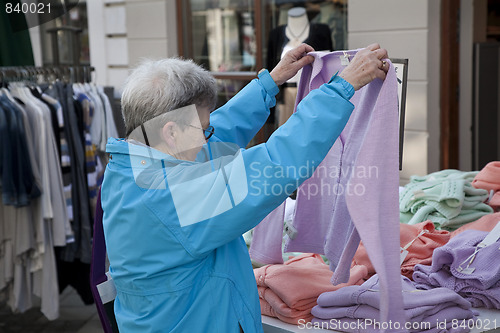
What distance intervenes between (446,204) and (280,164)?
124 cm

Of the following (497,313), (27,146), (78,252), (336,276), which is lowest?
(78,252)

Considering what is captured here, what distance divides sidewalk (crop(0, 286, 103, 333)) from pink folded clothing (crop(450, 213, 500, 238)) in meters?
2.80

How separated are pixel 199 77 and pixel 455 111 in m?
3.25

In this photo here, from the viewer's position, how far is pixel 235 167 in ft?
5.50

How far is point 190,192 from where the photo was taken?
168 centimetres

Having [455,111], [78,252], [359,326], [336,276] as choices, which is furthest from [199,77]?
[455,111]

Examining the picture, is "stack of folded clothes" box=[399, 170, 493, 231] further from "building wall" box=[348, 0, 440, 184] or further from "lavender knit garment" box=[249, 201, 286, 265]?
"building wall" box=[348, 0, 440, 184]

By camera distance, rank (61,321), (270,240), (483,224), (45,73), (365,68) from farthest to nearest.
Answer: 1. (61,321)
2. (45,73)
3. (483,224)
4. (270,240)
5. (365,68)

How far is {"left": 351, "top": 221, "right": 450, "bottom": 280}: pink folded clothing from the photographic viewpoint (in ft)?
7.57

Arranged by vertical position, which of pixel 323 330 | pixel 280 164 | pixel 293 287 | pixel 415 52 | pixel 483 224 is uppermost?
pixel 415 52

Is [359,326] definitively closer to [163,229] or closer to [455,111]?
[163,229]

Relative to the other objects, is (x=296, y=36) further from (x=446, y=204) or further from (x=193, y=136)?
(x=193, y=136)

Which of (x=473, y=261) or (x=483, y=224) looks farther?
(x=483, y=224)

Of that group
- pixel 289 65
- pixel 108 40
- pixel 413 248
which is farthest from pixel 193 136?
pixel 108 40
